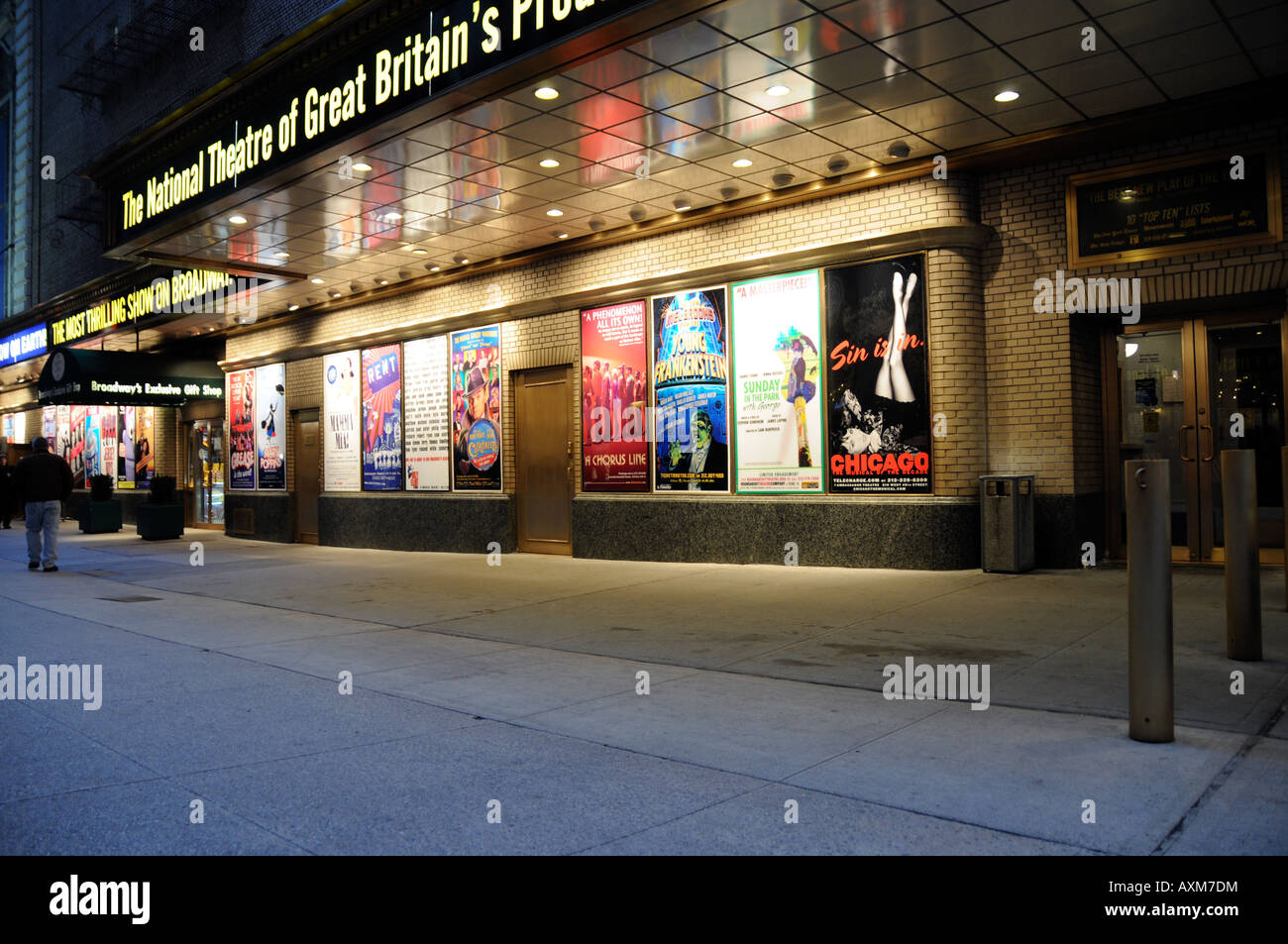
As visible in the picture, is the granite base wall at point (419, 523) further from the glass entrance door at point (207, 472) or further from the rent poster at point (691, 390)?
the glass entrance door at point (207, 472)

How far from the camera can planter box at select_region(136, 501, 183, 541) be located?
21.0m

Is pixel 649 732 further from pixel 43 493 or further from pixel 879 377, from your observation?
pixel 43 493

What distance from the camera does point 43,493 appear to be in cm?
1441

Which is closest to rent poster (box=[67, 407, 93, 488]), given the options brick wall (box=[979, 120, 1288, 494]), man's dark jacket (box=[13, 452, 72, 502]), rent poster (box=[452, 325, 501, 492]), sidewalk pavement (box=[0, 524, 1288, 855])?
man's dark jacket (box=[13, 452, 72, 502])

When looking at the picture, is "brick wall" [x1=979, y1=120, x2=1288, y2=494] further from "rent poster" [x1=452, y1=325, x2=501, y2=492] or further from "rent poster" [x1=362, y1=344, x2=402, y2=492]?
"rent poster" [x1=362, y1=344, x2=402, y2=492]

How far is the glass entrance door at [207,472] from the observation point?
24.6 m

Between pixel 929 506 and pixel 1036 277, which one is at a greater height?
pixel 1036 277

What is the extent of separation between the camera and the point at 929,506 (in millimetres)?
10977

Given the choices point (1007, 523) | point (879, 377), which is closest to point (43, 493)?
point (879, 377)

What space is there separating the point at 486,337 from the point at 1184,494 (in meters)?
10.7

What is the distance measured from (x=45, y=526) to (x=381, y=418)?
5819mm

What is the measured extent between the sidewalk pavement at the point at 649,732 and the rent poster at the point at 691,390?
11.8 feet
